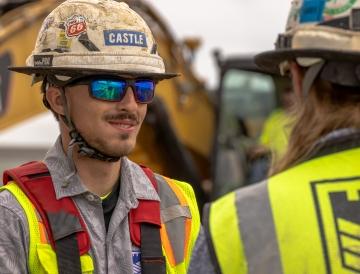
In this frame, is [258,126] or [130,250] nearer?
[130,250]

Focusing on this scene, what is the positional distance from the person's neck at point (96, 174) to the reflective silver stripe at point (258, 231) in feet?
1.26

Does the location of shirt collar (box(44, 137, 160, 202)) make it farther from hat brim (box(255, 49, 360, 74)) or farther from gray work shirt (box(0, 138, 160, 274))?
hat brim (box(255, 49, 360, 74))

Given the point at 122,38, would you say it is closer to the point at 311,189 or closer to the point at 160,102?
the point at 311,189

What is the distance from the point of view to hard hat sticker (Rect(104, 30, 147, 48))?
2.97 m

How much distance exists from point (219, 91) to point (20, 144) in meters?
2.42

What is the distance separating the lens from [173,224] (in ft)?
10.0

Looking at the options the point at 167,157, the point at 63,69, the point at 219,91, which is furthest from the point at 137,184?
the point at 219,91

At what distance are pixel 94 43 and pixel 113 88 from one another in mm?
144

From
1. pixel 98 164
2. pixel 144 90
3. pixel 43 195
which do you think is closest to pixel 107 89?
pixel 144 90

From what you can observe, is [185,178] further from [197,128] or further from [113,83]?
[113,83]

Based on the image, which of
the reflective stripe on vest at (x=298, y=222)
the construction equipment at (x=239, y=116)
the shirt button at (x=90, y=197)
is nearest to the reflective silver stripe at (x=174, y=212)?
the reflective stripe on vest at (x=298, y=222)

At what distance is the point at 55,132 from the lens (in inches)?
337

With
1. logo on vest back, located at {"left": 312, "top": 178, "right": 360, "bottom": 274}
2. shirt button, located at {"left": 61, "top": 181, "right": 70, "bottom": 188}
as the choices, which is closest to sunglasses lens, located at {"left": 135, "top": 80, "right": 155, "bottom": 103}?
shirt button, located at {"left": 61, "top": 181, "right": 70, "bottom": 188}

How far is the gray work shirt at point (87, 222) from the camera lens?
8.96 ft
